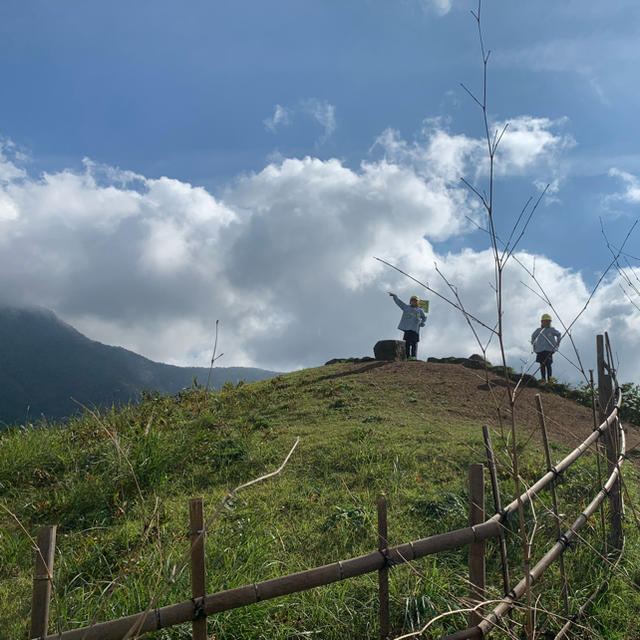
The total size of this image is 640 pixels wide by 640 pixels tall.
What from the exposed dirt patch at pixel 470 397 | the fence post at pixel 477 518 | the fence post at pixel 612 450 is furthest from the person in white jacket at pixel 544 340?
the fence post at pixel 477 518

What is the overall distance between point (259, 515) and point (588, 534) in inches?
127

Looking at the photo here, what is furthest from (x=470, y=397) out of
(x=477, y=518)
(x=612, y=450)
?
(x=477, y=518)

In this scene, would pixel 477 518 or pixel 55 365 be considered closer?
pixel 477 518

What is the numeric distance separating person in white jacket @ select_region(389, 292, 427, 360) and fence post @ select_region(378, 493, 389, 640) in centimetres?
1179

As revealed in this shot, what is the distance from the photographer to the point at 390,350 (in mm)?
14703

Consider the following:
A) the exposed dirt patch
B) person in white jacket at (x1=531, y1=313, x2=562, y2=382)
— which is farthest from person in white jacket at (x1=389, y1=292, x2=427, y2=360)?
person in white jacket at (x1=531, y1=313, x2=562, y2=382)

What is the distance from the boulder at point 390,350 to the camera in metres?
14.7

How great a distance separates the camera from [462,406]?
10.7m

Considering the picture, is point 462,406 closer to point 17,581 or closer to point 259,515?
point 259,515

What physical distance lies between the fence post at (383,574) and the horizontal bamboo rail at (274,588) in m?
0.09

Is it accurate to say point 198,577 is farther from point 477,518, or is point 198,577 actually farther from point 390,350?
point 390,350

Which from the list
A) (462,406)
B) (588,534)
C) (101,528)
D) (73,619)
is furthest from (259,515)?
(462,406)

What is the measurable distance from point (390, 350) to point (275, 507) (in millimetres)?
9330

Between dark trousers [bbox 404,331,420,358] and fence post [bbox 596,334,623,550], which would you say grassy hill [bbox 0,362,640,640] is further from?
dark trousers [bbox 404,331,420,358]
